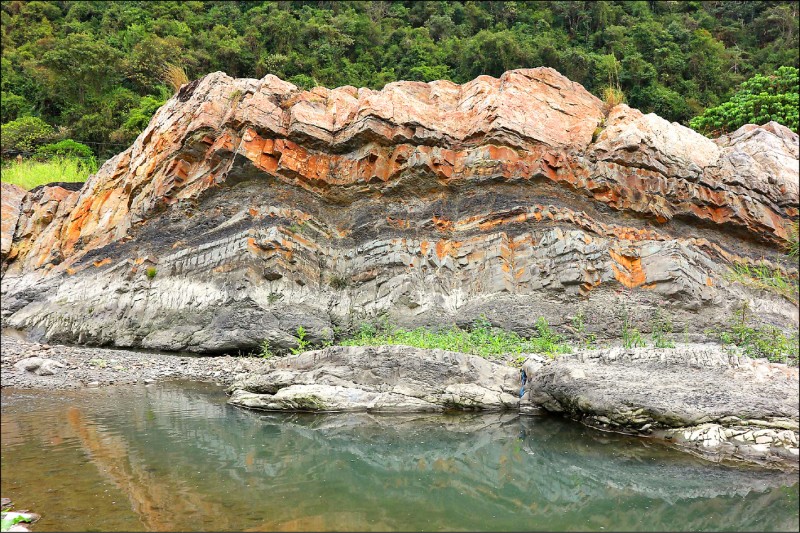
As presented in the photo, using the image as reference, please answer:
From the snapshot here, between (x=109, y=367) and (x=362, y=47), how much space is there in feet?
91.7

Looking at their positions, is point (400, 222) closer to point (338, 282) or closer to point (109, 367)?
point (338, 282)

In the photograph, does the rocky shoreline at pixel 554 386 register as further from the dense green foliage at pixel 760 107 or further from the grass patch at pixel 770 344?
the dense green foliage at pixel 760 107

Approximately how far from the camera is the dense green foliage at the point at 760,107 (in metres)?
19.4

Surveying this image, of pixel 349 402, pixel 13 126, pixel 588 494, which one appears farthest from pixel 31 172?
pixel 588 494

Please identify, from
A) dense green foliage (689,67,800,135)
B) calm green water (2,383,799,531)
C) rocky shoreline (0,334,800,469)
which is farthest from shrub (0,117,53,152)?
dense green foliage (689,67,800,135)

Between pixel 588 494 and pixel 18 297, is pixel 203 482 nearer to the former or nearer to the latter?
pixel 588 494

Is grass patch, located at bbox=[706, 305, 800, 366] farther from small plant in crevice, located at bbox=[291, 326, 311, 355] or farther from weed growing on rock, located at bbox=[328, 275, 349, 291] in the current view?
weed growing on rock, located at bbox=[328, 275, 349, 291]

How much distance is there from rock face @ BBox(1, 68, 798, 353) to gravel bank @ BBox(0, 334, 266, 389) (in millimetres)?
1026

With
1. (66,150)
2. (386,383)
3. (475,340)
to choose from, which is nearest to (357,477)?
(386,383)

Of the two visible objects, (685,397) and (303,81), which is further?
(303,81)

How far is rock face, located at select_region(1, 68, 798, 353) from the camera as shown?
14.6m

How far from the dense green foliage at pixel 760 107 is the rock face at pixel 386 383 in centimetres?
1685

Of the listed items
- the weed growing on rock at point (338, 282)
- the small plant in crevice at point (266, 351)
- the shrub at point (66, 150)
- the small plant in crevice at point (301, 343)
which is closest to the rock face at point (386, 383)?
the small plant in crevice at point (301, 343)

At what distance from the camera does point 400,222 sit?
16.7 meters
